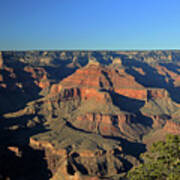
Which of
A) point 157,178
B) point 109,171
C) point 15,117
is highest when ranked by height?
point 157,178

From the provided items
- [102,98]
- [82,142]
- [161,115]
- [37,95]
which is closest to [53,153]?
[82,142]

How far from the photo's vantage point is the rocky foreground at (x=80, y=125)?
8138 cm

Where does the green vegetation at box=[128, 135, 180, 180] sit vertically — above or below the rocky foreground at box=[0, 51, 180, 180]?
above

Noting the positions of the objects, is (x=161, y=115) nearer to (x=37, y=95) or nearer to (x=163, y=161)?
(x=37, y=95)

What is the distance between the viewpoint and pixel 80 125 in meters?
115

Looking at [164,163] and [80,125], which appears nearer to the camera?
[164,163]

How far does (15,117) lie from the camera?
401 feet

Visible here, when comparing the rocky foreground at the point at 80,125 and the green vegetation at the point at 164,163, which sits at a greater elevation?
the green vegetation at the point at 164,163

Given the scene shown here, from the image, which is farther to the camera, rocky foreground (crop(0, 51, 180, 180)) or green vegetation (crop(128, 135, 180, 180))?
rocky foreground (crop(0, 51, 180, 180))

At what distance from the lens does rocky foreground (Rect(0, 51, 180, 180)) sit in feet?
267

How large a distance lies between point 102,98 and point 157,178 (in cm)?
10262

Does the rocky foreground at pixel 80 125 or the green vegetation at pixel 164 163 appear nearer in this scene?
the green vegetation at pixel 164 163

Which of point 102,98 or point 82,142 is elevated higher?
point 102,98

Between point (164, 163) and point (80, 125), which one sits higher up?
point (164, 163)
